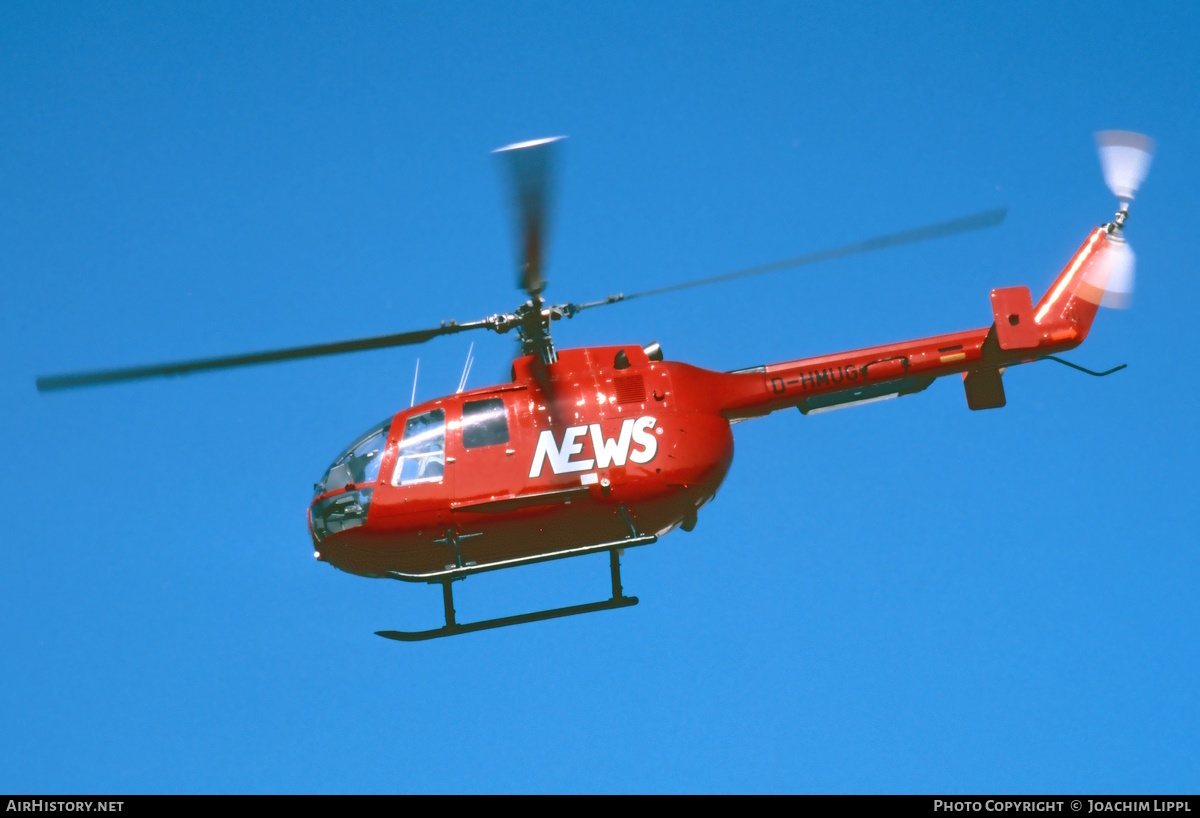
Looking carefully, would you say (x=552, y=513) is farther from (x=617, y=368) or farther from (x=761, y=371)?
(x=761, y=371)

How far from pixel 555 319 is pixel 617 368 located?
92cm

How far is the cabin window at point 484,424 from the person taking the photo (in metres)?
15.5

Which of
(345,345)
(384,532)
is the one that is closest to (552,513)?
(384,532)

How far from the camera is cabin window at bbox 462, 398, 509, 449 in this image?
15477mm

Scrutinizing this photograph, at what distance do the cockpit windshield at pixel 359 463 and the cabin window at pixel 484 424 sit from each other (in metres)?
0.93

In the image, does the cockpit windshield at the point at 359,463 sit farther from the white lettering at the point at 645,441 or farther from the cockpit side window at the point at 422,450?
the white lettering at the point at 645,441

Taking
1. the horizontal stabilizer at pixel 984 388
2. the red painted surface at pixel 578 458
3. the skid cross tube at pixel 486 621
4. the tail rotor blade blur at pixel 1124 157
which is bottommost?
the skid cross tube at pixel 486 621

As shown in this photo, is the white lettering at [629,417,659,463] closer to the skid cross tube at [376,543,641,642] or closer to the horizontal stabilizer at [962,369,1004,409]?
the skid cross tube at [376,543,641,642]

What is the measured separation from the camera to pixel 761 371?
16.5m

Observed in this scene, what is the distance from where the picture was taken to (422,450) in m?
15.5

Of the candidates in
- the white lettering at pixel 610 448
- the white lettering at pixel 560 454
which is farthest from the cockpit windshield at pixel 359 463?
the white lettering at pixel 610 448

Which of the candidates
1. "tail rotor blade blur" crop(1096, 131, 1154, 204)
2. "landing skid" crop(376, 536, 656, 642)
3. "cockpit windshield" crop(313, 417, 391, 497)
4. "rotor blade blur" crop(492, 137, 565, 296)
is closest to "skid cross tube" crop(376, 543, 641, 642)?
"landing skid" crop(376, 536, 656, 642)

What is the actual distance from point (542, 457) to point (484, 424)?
2.51ft
